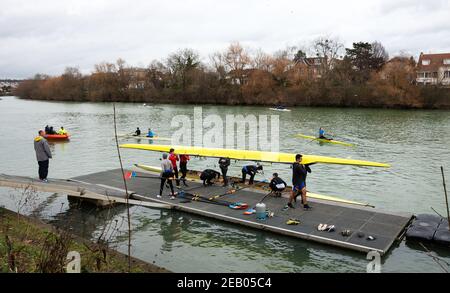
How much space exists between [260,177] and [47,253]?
1587 centimetres

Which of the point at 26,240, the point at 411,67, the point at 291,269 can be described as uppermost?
the point at 411,67

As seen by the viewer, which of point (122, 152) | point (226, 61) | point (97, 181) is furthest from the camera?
point (226, 61)

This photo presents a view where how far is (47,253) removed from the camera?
21.4ft

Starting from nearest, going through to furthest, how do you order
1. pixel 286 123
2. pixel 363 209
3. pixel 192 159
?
1. pixel 363 209
2. pixel 192 159
3. pixel 286 123

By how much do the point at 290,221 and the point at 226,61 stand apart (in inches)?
3540

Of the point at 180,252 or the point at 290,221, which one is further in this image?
the point at 290,221

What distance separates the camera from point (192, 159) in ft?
87.2

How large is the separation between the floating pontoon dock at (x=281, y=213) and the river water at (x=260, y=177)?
1.01 ft

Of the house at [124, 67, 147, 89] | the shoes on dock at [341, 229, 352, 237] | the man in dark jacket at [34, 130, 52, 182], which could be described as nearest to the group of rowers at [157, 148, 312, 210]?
the shoes on dock at [341, 229, 352, 237]

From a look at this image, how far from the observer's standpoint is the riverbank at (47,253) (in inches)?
257

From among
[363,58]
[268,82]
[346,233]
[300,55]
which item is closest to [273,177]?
[346,233]

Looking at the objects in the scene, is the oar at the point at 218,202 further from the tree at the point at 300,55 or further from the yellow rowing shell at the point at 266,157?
the tree at the point at 300,55

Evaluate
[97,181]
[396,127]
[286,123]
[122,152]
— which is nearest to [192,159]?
[122,152]

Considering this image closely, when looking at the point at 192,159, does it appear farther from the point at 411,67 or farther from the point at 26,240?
the point at 411,67
